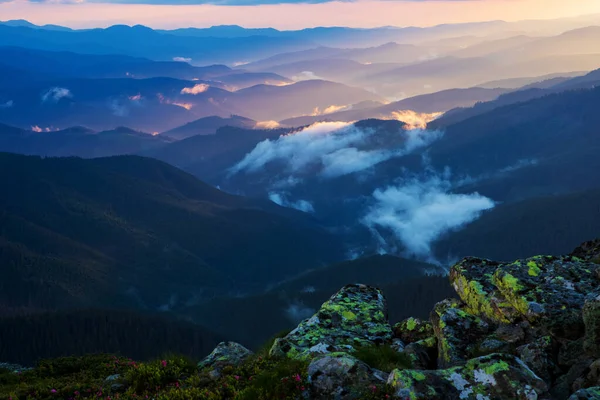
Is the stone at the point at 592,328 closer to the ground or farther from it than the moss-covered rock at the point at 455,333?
farther from it

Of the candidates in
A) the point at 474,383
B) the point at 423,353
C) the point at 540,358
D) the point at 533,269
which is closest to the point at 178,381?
the point at 423,353

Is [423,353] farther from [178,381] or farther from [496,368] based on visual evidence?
[178,381]

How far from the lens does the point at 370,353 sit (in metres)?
18.0

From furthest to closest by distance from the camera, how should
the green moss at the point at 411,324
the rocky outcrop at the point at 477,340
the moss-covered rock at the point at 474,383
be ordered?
the green moss at the point at 411,324 < the rocky outcrop at the point at 477,340 < the moss-covered rock at the point at 474,383

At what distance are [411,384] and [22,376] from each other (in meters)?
23.9

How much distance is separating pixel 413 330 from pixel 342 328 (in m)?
3.85

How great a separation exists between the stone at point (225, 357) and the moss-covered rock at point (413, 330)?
8.19m

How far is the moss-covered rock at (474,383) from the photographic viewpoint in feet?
43.9

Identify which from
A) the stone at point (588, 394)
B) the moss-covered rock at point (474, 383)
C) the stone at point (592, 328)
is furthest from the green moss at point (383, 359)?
the stone at point (592, 328)

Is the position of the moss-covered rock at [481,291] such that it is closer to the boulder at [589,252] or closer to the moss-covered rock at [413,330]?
the moss-covered rock at [413,330]

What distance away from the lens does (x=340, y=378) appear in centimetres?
1480

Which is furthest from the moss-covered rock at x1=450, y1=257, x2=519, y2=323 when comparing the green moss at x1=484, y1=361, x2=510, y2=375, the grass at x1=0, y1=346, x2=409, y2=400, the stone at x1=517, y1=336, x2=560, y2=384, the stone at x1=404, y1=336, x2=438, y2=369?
the green moss at x1=484, y1=361, x2=510, y2=375

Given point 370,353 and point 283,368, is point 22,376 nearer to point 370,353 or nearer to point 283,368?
point 283,368

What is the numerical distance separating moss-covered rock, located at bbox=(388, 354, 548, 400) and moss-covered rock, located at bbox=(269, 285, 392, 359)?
5536mm
